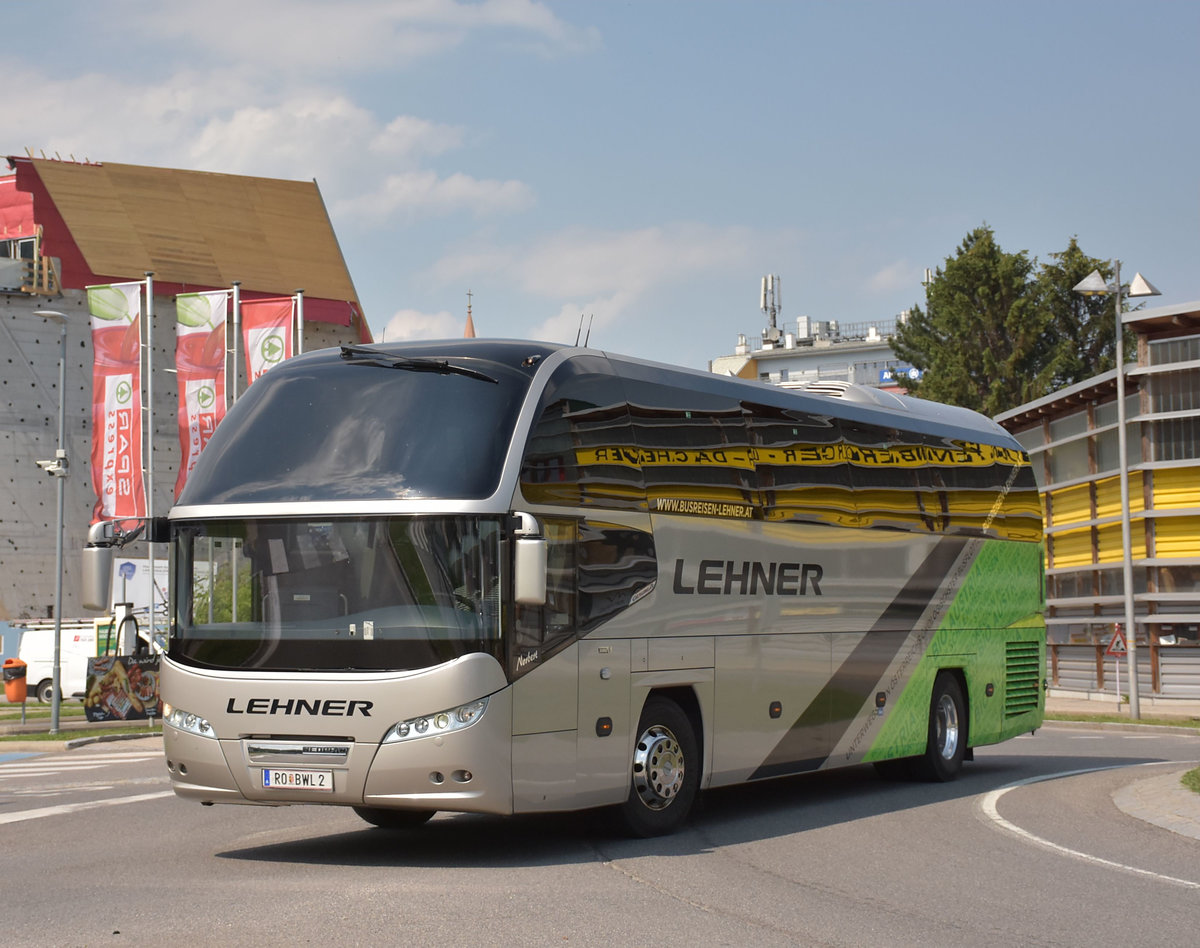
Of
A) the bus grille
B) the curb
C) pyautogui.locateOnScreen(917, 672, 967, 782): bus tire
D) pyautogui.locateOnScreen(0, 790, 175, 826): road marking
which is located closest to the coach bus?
pyautogui.locateOnScreen(917, 672, 967, 782): bus tire

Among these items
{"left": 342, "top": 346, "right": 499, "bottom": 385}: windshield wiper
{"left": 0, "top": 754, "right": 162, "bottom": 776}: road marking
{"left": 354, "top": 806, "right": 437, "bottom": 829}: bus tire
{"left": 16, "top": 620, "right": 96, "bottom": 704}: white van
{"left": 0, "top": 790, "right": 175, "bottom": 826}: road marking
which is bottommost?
{"left": 16, "top": 620, "right": 96, "bottom": 704}: white van

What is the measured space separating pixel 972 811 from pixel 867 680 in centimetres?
160

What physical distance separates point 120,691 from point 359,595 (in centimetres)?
2529

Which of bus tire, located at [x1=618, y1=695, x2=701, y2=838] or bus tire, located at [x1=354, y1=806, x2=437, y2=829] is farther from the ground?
bus tire, located at [x1=618, y1=695, x2=701, y2=838]

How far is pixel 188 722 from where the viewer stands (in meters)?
10.3

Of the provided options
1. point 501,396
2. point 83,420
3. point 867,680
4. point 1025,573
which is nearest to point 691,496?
point 501,396

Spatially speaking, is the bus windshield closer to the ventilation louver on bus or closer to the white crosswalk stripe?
the ventilation louver on bus

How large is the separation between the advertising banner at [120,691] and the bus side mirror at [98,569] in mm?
23392

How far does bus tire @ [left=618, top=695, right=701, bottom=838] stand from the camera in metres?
11.2

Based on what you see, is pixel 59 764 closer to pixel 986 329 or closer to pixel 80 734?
pixel 80 734

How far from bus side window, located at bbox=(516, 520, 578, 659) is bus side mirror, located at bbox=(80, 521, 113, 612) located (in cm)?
263

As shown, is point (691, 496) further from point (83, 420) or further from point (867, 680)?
point (83, 420)

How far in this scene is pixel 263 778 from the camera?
32.5 feet

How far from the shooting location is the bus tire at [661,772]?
11180mm
